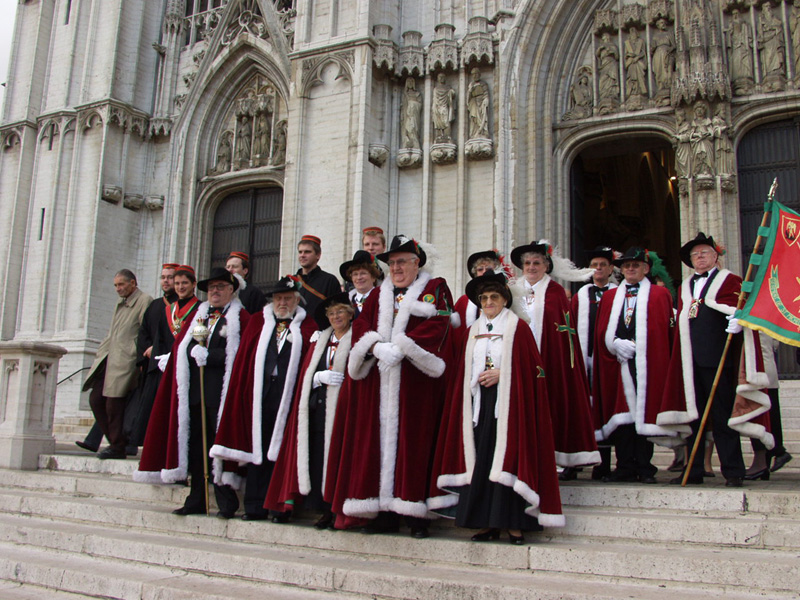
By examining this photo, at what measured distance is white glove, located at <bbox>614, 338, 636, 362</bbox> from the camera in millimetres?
6387

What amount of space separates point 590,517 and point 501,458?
2.52 ft

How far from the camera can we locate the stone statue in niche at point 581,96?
12.2 metres

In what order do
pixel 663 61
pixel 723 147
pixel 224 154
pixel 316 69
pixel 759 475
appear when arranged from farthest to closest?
1. pixel 224 154
2. pixel 316 69
3. pixel 663 61
4. pixel 723 147
5. pixel 759 475

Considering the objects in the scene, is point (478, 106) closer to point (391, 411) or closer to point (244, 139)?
point (244, 139)

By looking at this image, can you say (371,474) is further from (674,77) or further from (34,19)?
(34,19)

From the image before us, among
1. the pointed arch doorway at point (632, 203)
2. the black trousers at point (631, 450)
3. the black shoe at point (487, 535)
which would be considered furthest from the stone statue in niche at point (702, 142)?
the black shoe at point (487, 535)

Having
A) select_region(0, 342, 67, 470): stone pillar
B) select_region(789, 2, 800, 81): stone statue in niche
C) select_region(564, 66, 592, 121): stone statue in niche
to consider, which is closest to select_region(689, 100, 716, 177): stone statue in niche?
select_region(789, 2, 800, 81): stone statue in niche

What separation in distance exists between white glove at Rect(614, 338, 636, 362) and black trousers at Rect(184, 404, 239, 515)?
3.38 meters

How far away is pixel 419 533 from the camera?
5.05 meters

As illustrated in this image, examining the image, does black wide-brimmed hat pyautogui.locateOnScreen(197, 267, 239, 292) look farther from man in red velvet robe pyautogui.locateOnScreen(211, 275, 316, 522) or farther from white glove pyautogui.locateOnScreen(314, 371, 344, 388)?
white glove pyautogui.locateOnScreen(314, 371, 344, 388)

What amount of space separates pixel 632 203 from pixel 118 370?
42.9ft

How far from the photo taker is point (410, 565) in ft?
15.7

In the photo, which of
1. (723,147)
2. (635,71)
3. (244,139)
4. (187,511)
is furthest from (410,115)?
(187,511)

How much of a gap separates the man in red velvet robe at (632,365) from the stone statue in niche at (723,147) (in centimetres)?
482
